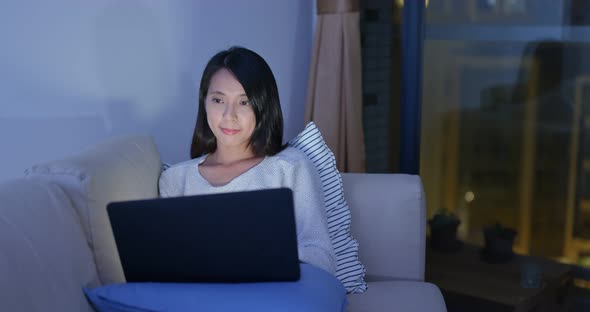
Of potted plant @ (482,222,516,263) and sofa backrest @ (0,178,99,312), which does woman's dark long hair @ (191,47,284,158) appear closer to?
sofa backrest @ (0,178,99,312)

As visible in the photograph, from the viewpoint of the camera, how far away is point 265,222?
123cm

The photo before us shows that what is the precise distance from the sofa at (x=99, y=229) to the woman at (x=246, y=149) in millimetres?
130

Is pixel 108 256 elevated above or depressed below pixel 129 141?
below

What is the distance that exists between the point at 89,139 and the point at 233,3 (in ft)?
2.85

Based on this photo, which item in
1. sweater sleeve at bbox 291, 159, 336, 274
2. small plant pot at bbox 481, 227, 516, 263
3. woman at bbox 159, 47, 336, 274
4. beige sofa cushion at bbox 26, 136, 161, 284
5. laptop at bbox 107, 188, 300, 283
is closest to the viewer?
laptop at bbox 107, 188, 300, 283

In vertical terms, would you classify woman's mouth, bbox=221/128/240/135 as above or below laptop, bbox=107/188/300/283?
above

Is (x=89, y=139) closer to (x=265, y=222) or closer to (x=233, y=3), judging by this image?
(x=233, y=3)

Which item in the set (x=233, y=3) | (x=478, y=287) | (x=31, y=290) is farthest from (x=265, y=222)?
(x=478, y=287)

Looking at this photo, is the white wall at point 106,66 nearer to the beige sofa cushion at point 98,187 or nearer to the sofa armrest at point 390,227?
the beige sofa cushion at point 98,187

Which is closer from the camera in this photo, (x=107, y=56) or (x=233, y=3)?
(x=107, y=56)

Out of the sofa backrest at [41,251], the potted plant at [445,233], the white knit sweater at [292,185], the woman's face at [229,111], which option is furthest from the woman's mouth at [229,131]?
the potted plant at [445,233]

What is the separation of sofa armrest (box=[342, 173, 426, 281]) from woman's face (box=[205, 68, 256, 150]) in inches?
16.9

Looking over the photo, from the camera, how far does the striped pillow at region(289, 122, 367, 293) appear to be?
1.96 meters

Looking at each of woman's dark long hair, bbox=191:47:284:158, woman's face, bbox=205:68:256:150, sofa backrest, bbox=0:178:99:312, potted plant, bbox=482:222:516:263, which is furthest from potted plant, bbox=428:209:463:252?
sofa backrest, bbox=0:178:99:312
